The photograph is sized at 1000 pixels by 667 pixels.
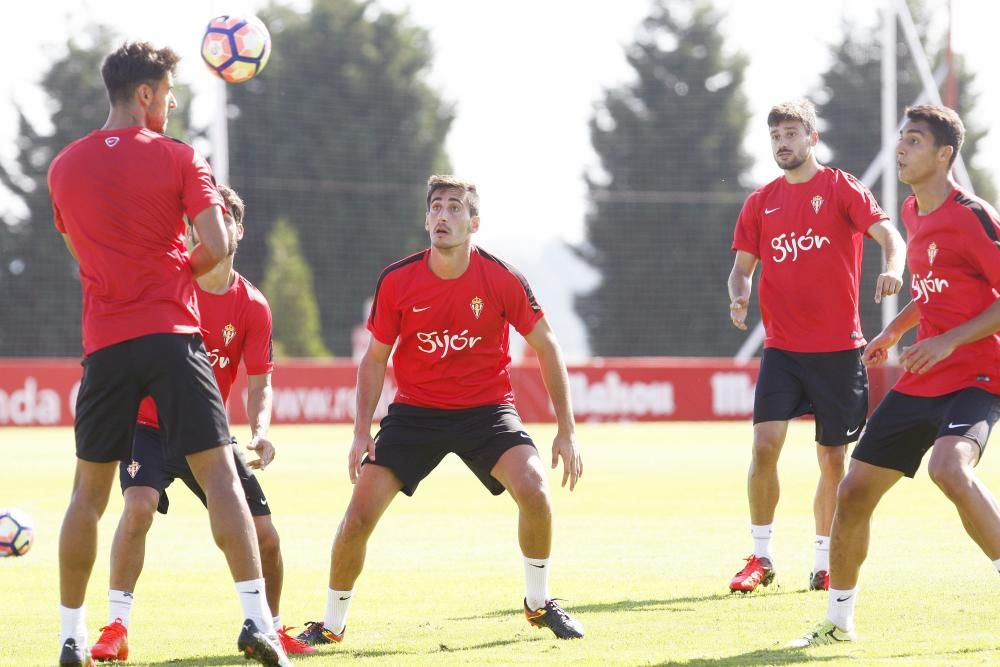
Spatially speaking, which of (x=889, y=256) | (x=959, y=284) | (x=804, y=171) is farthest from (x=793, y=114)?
(x=959, y=284)

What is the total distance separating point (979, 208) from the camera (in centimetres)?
695

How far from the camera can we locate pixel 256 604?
6.20 m

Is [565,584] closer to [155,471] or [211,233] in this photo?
[155,471]

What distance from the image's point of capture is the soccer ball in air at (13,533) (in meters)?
10.4

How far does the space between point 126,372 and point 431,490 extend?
409 inches

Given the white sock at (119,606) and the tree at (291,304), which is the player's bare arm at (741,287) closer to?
the white sock at (119,606)

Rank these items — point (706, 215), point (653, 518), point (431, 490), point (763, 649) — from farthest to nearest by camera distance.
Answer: point (706, 215)
point (431, 490)
point (653, 518)
point (763, 649)

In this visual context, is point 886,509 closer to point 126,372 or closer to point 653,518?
point 653,518

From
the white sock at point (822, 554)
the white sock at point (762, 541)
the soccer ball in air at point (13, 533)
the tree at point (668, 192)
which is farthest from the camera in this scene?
the tree at point (668, 192)

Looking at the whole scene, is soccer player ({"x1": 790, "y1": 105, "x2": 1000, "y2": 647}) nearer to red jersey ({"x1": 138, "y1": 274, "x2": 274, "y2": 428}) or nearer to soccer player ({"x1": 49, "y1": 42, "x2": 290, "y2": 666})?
soccer player ({"x1": 49, "y1": 42, "x2": 290, "y2": 666})

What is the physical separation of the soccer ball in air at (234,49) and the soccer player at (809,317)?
24.0ft

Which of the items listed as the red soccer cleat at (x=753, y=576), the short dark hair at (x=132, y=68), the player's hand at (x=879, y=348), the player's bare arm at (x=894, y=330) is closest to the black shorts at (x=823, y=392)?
the red soccer cleat at (x=753, y=576)

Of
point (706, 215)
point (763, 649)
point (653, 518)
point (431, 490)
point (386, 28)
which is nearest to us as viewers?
point (763, 649)

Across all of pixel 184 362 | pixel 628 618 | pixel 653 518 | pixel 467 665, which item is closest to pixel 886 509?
pixel 653 518
